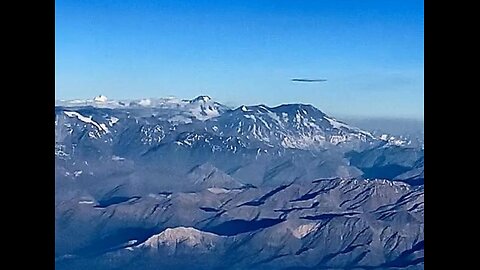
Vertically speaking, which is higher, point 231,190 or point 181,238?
point 231,190

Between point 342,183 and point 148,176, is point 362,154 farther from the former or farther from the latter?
point 148,176

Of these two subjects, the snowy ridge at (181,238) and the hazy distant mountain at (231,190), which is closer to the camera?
the hazy distant mountain at (231,190)

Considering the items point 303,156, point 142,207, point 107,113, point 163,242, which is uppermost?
point 107,113

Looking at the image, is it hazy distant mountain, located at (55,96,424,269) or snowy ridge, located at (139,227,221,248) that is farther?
snowy ridge, located at (139,227,221,248)

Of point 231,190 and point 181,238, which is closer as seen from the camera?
point 231,190

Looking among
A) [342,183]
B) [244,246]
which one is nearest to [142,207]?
[244,246]

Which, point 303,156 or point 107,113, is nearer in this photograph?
point 107,113
